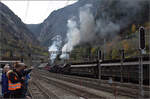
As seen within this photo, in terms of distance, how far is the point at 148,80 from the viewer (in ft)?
54.3

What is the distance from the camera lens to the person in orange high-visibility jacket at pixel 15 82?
454 centimetres

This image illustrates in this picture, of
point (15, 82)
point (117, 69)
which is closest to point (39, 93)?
point (117, 69)

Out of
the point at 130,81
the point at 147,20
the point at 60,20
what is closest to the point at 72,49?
the point at 147,20

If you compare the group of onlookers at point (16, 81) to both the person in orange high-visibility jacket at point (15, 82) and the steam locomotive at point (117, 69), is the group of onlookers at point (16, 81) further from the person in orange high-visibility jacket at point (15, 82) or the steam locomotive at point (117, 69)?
the steam locomotive at point (117, 69)

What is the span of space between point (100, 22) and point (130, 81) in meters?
30.0

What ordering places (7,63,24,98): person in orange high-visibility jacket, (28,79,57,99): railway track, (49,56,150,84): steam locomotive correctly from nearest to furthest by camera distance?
(7,63,24,98): person in orange high-visibility jacket, (28,79,57,99): railway track, (49,56,150,84): steam locomotive

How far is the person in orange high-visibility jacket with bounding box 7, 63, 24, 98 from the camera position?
4.54 m

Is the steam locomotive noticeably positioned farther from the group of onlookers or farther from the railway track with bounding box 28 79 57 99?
the group of onlookers

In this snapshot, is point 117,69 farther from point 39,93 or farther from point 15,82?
point 15,82

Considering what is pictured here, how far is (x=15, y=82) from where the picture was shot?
4555 millimetres

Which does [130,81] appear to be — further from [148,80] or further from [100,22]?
[100,22]

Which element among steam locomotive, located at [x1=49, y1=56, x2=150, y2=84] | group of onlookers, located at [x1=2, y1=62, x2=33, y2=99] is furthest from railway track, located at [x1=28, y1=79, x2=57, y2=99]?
steam locomotive, located at [x1=49, y1=56, x2=150, y2=84]

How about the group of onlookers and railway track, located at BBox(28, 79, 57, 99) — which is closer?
the group of onlookers

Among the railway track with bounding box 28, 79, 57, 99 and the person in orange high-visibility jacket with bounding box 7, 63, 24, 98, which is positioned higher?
the person in orange high-visibility jacket with bounding box 7, 63, 24, 98
